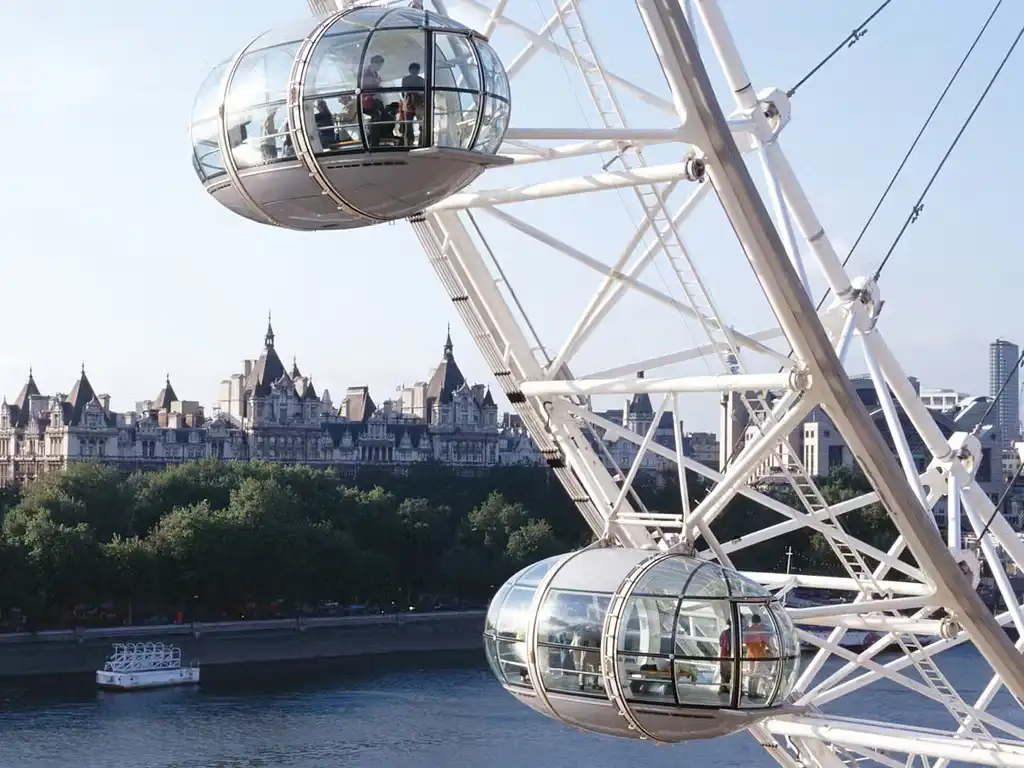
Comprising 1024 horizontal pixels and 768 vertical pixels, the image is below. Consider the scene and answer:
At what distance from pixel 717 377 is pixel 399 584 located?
49.8 meters

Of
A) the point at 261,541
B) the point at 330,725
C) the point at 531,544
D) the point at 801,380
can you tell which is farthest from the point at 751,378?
the point at 531,544

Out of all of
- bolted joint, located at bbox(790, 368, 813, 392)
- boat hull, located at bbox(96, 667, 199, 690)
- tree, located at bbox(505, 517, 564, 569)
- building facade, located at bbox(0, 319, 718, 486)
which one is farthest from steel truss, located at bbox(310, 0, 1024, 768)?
building facade, located at bbox(0, 319, 718, 486)

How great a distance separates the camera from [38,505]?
57.5 metres

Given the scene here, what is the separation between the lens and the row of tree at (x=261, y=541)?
5181 cm

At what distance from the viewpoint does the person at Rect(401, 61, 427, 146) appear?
350 inches

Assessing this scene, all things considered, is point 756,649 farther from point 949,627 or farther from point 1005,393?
point 1005,393

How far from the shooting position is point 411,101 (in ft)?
29.2

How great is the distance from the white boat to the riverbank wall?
1023 mm

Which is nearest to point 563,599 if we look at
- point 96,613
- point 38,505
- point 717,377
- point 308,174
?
point 717,377

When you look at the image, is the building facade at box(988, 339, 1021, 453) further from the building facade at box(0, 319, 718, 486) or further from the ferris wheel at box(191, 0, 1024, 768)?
the ferris wheel at box(191, 0, 1024, 768)

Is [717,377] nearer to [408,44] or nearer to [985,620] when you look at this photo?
[985,620]

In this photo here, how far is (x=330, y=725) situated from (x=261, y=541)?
18.1 meters

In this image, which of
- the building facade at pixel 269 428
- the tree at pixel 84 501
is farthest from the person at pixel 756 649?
the building facade at pixel 269 428

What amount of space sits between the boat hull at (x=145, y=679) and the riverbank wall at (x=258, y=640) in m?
2.47
